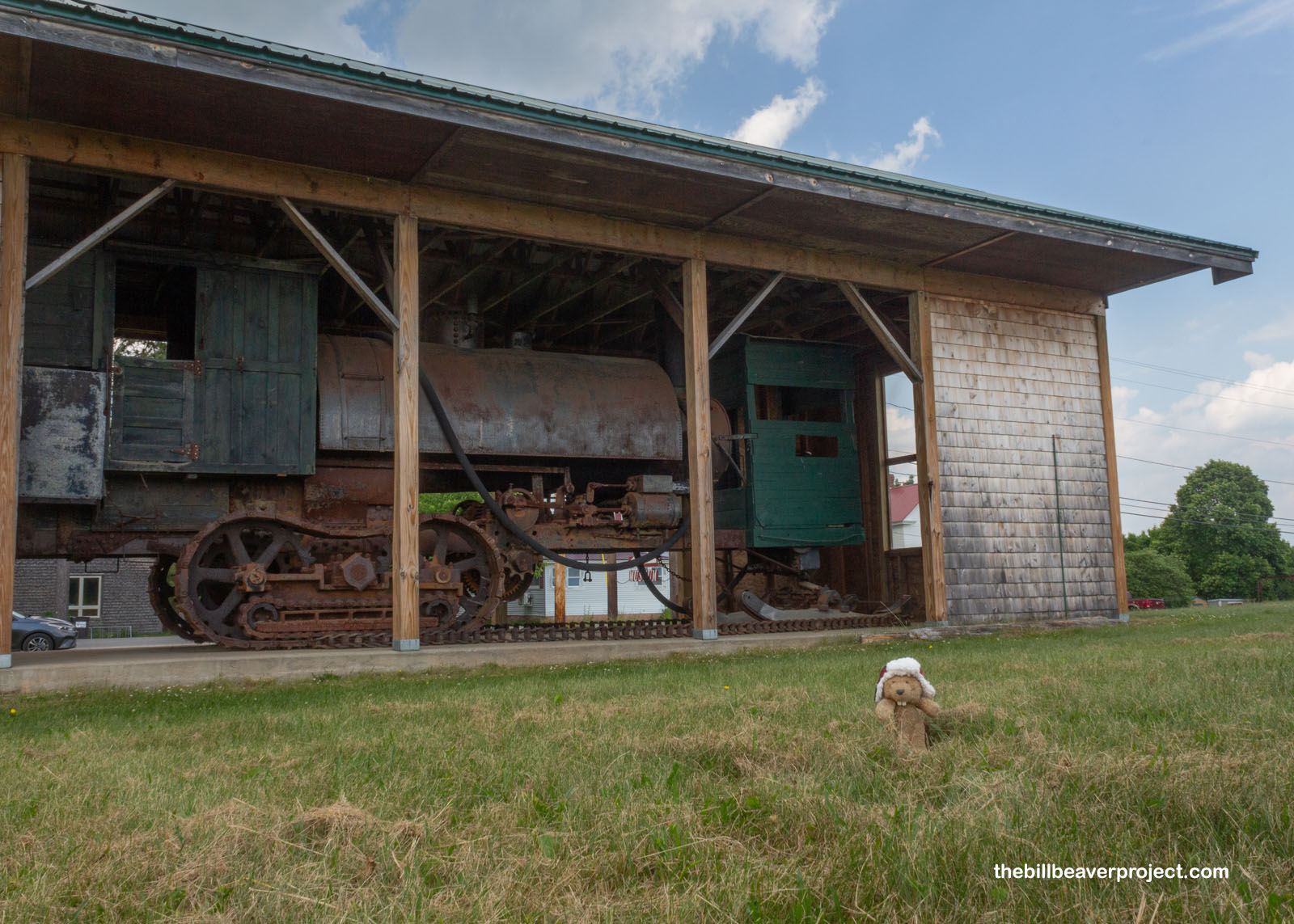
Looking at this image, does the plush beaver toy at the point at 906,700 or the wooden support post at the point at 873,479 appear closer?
the plush beaver toy at the point at 906,700

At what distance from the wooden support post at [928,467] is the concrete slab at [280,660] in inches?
84.7

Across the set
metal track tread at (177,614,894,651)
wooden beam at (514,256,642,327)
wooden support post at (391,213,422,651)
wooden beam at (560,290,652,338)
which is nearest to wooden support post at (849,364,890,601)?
metal track tread at (177,614,894,651)

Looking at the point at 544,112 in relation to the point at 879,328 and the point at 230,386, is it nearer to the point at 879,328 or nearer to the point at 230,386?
the point at 230,386

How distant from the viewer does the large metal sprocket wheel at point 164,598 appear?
10.2 metres

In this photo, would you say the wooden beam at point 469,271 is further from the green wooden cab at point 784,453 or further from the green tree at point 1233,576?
the green tree at point 1233,576

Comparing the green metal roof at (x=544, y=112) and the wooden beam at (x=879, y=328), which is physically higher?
the green metal roof at (x=544, y=112)

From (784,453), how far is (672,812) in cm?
1019

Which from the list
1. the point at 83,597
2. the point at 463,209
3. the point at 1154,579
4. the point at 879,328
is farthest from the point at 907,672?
the point at 1154,579

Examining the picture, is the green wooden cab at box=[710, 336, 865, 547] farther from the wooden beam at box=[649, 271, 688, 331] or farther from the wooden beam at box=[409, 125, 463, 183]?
the wooden beam at box=[409, 125, 463, 183]

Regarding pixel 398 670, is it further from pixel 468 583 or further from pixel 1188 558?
pixel 1188 558

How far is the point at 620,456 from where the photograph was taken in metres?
11.1

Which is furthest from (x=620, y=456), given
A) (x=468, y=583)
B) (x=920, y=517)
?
(x=920, y=517)

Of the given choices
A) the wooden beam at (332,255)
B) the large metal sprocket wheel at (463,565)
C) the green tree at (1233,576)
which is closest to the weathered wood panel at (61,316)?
the wooden beam at (332,255)

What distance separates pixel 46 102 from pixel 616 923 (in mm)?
7933
